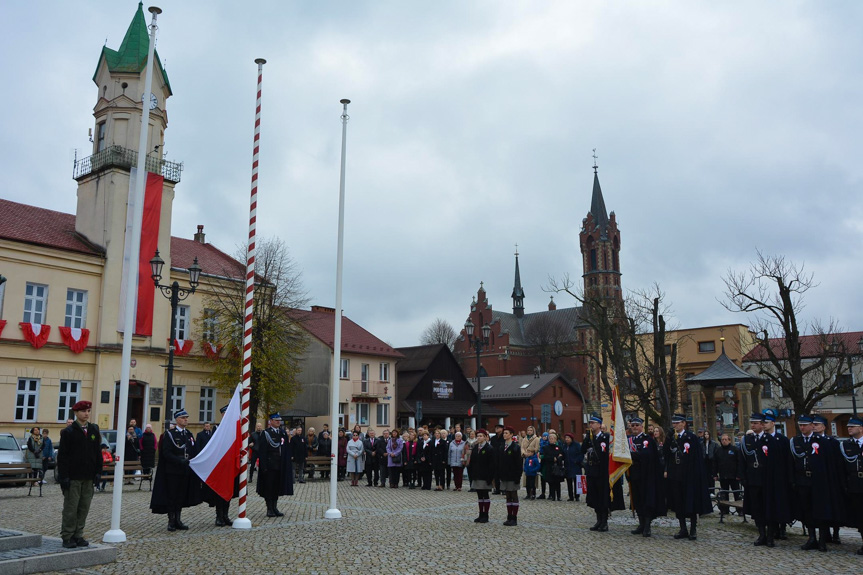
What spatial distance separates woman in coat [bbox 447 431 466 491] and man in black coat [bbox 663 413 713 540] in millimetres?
11087

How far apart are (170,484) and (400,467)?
40.6 feet

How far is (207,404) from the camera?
39938 mm

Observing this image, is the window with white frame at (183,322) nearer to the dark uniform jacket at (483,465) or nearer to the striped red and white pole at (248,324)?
the striped red and white pole at (248,324)

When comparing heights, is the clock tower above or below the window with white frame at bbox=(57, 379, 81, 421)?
above

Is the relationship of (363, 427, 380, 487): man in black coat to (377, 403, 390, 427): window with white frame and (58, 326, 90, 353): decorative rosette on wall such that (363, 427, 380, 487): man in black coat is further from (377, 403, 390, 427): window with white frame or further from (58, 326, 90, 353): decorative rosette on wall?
(377, 403, 390, 427): window with white frame

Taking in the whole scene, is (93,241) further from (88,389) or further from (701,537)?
(701,537)

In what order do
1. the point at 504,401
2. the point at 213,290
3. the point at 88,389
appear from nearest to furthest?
the point at 88,389, the point at 213,290, the point at 504,401

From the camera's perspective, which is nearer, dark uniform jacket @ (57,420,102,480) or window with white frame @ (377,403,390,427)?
dark uniform jacket @ (57,420,102,480)

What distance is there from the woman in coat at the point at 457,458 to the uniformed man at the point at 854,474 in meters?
13.3

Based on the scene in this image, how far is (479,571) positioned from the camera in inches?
362

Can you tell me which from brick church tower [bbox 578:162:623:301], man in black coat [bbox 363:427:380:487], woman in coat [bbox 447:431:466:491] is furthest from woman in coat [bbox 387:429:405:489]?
brick church tower [bbox 578:162:623:301]

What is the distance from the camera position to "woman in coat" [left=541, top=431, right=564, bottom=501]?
1973 cm

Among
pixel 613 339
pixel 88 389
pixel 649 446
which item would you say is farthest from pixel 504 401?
Answer: pixel 649 446

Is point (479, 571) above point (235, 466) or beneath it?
beneath
